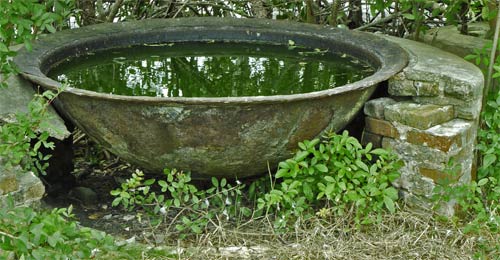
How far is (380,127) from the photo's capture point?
145 inches

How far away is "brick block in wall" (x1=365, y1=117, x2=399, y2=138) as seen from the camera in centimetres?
362

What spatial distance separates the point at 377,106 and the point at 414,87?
0.19m

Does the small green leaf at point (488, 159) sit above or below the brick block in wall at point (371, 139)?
below

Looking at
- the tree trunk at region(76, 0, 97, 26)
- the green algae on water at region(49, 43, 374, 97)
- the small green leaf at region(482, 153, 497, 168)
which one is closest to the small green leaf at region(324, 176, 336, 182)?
the green algae on water at region(49, 43, 374, 97)

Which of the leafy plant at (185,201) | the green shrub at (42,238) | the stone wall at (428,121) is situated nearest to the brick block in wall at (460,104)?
the stone wall at (428,121)

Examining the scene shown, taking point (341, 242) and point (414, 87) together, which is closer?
point (341, 242)

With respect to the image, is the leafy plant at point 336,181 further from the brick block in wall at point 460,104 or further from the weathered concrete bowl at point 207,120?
the brick block in wall at point 460,104

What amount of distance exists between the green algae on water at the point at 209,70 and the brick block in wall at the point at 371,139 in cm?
27

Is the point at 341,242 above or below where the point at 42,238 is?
below

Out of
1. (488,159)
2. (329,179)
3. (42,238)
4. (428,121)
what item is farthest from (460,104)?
(42,238)

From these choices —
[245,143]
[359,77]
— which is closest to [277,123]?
[245,143]

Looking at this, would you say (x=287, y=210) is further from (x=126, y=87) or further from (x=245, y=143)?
(x=126, y=87)

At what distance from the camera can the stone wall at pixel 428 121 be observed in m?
3.53

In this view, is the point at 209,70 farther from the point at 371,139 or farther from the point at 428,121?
the point at 428,121
